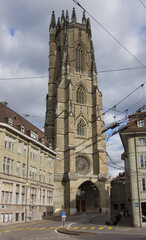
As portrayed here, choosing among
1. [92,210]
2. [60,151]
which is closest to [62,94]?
[60,151]

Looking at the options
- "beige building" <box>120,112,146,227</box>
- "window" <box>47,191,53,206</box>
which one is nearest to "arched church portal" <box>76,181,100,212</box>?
"window" <box>47,191,53,206</box>

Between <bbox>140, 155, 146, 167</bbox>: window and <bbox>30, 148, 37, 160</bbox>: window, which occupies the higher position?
<bbox>30, 148, 37, 160</bbox>: window

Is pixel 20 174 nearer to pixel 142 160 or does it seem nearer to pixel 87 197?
pixel 142 160

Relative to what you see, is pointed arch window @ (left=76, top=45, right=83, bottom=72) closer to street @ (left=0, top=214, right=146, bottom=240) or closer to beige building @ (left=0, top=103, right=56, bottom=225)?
beige building @ (left=0, top=103, right=56, bottom=225)

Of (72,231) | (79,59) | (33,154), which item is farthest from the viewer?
(79,59)

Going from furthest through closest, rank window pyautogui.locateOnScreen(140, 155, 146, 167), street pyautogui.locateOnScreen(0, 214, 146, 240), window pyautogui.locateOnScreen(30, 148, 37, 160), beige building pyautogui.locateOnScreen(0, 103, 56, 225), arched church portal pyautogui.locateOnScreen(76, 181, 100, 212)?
arched church portal pyautogui.locateOnScreen(76, 181, 100, 212) → window pyautogui.locateOnScreen(30, 148, 37, 160) → beige building pyautogui.locateOnScreen(0, 103, 56, 225) → window pyautogui.locateOnScreen(140, 155, 146, 167) → street pyautogui.locateOnScreen(0, 214, 146, 240)

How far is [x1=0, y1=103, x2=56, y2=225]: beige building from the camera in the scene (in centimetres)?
2920

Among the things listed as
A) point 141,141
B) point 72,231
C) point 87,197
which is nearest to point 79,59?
point 87,197

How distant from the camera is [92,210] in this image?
55125 millimetres

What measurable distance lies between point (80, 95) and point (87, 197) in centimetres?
2443

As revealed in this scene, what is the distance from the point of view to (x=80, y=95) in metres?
63.9

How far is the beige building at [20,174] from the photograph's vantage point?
29.2 m

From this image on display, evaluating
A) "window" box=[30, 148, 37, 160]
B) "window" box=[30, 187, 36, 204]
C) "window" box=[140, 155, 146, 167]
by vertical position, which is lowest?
"window" box=[30, 187, 36, 204]

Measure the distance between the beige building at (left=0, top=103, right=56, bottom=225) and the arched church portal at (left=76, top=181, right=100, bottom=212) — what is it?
52.3 ft
